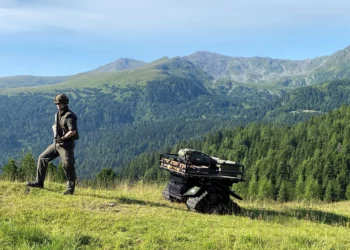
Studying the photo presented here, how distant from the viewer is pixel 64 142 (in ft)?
41.5

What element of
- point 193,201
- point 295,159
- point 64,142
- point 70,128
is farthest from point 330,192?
point 70,128

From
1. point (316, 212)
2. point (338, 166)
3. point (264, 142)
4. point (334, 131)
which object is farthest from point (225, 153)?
point (316, 212)

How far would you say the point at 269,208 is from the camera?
15531 millimetres

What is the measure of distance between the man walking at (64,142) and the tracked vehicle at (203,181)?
416 cm

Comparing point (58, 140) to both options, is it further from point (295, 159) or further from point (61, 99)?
point (295, 159)

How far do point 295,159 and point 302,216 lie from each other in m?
144

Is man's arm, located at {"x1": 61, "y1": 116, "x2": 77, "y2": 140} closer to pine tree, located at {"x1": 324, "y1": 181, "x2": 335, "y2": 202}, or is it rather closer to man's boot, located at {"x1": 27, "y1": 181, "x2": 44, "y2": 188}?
man's boot, located at {"x1": 27, "y1": 181, "x2": 44, "y2": 188}

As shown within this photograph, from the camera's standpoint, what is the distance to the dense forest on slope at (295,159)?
112 meters

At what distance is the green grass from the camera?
7.22 metres

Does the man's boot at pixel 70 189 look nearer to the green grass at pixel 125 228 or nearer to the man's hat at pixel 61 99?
the green grass at pixel 125 228

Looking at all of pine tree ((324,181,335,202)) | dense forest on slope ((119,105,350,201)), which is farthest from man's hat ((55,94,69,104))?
pine tree ((324,181,335,202))

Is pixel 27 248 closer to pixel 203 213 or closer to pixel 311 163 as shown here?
pixel 203 213

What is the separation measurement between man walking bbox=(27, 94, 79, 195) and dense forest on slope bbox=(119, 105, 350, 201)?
75.4 meters

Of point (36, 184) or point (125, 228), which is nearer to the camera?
point (125, 228)
